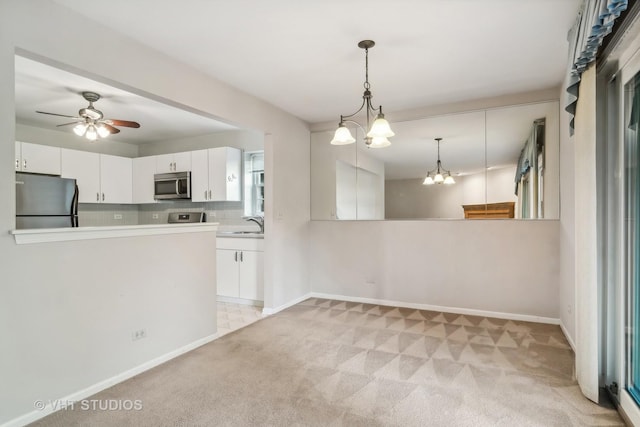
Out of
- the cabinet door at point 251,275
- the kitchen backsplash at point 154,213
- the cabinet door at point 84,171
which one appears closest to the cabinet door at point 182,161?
the kitchen backsplash at point 154,213

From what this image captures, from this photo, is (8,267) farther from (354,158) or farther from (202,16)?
(354,158)

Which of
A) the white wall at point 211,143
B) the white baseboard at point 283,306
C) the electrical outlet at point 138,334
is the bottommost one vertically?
the white baseboard at point 283,306

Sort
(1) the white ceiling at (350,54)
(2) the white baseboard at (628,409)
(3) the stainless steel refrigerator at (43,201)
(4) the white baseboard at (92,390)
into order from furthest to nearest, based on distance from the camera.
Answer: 1. (3) the stainless steel refrigerator at (43,201)
2. (1) the white ceiling at (350,54)
3. (4) the white baseboard at (92,390)
4. (2) the white baseboard at (628,409)

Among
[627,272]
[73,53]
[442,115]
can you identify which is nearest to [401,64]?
[442,115]

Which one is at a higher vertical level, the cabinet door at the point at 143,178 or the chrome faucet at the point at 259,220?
the cabinet door at the point at 143,178

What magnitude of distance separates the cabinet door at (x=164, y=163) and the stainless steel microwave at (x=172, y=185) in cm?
8

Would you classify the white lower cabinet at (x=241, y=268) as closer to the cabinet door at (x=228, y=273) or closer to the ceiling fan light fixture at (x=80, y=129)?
the cabinet door at (x=228, y=273)

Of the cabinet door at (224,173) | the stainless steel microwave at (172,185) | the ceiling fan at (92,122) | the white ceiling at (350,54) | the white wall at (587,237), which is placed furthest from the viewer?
the stainless steel microwave at (172,185)

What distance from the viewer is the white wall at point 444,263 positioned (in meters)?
3.77

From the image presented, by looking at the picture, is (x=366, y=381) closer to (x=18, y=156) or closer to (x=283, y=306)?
(x=283, y=306)

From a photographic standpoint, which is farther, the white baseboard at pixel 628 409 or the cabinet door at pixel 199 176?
the cabinet door at pixel 199 176

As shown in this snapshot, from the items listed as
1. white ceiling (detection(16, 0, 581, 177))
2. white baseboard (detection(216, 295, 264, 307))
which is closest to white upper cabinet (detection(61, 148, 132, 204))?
white ceiling (detection(16, 0, 581, 177))

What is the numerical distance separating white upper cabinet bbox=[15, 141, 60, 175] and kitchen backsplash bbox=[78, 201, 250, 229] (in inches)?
35.1

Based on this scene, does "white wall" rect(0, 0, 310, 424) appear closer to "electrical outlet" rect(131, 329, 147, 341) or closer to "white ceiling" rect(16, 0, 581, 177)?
"electrical outlet" rect(131, 329, 147, 341)
